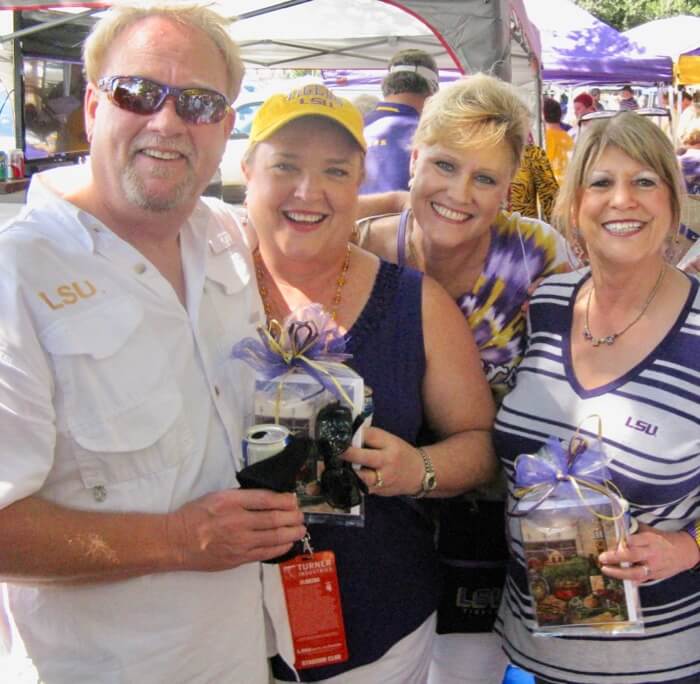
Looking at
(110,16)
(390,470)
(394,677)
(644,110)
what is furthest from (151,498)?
(644,110)

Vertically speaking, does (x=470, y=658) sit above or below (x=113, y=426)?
below

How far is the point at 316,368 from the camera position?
1660 millimetres

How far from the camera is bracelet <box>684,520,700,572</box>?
6.44 feet

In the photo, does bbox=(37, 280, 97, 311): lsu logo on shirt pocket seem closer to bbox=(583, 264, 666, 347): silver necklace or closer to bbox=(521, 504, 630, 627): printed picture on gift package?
bbox=(521, 504, 630, 627): printed picture on gift package

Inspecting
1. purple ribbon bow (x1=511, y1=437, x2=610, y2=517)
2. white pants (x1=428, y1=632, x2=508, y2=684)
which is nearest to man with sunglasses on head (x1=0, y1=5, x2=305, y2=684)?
purple ribbon bow (x1=511, y1=437, x2=610, y2=517)

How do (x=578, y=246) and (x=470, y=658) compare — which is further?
(x=470, y=658)

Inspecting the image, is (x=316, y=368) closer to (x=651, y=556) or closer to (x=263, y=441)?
(x=263, y=441)

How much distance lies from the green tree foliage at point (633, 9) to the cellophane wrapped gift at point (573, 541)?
38.4m

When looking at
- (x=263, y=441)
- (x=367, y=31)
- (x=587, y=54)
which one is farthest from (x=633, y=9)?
(x=263, y=441)

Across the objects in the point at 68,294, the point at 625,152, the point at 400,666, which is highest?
the point at 625,152

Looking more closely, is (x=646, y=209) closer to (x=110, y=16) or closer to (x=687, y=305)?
(x=687, y=305)

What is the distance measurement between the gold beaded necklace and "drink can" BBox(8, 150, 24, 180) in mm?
5133

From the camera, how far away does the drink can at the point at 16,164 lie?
250 inches

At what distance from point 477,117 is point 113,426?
1.47m
